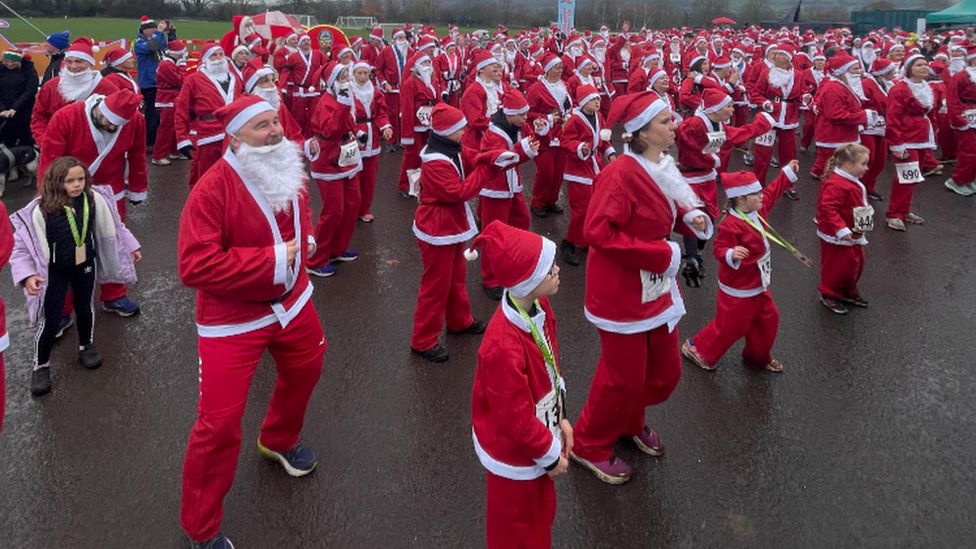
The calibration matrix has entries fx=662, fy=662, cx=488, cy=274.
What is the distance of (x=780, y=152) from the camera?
1053 centimetres

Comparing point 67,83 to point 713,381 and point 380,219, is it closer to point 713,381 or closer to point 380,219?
point 380,219

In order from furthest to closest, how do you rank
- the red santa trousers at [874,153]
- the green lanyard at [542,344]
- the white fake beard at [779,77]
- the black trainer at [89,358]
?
the white fake beard at [779,77]
the red santa trousers at [874,153]
the black trainer at [89,358]
the green lanyard at [542,344]

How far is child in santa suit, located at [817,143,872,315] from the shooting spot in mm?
5902

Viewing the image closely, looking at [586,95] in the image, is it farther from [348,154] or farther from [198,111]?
[198,111]

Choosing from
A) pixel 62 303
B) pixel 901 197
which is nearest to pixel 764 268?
pixel 901 197

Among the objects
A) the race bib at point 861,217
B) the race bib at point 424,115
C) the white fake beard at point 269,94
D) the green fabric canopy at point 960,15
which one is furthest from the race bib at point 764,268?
the green fabric canopy at point 960,15

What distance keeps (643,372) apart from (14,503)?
11.9 feet

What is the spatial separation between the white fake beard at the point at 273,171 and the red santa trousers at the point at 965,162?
1020 cm

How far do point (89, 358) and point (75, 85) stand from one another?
322 centimetres

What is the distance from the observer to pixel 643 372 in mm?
3771

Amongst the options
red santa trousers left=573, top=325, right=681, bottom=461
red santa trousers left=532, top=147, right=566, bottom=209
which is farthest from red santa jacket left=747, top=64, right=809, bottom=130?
red santa trousers left=573, top=325, right=681, bottom=461

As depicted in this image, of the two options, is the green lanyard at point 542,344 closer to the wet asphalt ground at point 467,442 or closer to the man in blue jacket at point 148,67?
the wet asphalt ground at point 467,442

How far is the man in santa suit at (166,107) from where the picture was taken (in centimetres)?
1128

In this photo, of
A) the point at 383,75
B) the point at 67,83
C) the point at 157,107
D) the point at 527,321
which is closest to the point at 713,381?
the point at 527,321
